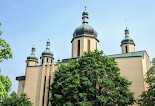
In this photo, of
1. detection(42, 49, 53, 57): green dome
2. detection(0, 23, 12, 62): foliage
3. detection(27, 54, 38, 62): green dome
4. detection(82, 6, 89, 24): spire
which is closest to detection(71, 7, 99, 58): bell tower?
detection(82, 6, 89, 24): spire

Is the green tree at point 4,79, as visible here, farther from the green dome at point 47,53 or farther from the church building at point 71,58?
the green dome at point 47,53

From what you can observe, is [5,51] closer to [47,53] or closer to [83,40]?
[83,40]

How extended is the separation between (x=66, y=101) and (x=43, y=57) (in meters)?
22.3

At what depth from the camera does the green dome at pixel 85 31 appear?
27656mm

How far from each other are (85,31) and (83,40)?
137 centimetres

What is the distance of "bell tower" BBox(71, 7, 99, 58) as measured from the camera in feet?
89.4

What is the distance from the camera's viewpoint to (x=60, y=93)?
1842cm

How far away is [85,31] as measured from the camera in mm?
27688

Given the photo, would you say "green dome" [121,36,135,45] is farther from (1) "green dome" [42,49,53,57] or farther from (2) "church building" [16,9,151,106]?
(1) "green dome" [42,49,53,57]

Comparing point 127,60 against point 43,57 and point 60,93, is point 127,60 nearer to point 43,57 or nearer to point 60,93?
point 60,93

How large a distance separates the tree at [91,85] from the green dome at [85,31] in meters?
8.55

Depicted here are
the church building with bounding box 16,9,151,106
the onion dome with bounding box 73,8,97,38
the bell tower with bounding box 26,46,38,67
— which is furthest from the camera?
the bell tower with bounding box 26,46,38,67

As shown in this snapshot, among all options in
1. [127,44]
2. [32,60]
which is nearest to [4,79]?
[127,44]

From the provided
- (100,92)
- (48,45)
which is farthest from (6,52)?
(48,45)
